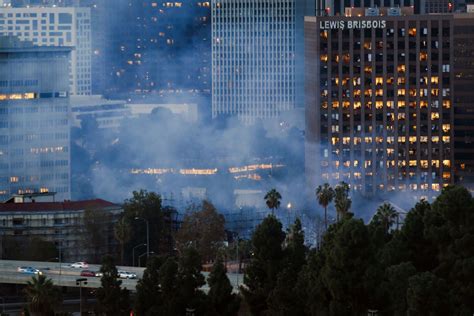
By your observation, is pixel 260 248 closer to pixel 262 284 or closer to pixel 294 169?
pixel 262 284

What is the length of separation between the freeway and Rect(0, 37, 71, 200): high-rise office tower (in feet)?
149

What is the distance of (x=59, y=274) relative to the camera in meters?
103

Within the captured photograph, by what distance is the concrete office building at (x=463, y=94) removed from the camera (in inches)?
5851

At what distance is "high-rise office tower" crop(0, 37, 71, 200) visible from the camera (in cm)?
15525

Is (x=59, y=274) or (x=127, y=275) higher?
(x=127, y=275)

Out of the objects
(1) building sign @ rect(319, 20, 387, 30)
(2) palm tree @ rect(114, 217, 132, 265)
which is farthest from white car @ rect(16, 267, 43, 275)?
(1) building sign @ rect(319, 20, 387, 30)

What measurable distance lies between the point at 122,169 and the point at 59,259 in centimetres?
6148

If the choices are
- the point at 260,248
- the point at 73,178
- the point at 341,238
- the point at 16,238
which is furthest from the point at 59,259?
the point at 73,178

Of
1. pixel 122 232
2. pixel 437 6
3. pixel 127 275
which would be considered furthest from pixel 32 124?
pixel 127 275

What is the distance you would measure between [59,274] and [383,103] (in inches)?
2102

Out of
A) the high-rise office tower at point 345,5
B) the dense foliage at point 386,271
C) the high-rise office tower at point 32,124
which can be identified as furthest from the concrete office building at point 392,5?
the dense foliage at point 386,271

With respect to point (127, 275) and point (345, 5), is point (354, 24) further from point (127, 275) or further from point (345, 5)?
point (127, 275)

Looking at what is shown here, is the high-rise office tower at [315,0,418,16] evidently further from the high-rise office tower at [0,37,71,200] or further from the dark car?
the dark car

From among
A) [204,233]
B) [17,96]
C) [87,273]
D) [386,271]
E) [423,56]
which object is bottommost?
[87,273]
